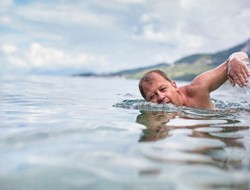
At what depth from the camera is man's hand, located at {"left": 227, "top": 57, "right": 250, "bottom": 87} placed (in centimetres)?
738

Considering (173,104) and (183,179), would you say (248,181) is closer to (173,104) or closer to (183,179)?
(183,179)

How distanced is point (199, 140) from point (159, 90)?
14.5 feet

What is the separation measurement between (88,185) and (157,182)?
51 centimetres

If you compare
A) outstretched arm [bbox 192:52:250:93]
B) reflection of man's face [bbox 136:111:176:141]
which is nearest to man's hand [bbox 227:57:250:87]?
outstretched arm [bbox 192:52:250:93]

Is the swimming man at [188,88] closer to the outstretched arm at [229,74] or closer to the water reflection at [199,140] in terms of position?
the outstretched arm at [229,74]

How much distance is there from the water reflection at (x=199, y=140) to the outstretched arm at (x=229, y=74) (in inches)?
46.3

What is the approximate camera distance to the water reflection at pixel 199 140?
338 cm

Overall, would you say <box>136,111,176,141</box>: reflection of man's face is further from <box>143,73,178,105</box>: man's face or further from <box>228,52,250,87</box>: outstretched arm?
<box>143,73,178,105</box>: man's face

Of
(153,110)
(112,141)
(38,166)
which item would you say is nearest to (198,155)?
(112,141)

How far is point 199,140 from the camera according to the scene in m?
4.46

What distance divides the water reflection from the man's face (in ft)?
6.11

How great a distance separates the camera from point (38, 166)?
3201 mm

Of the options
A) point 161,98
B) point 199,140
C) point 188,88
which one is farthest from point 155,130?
point 188,88

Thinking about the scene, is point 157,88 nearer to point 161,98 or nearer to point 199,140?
point 161,98
